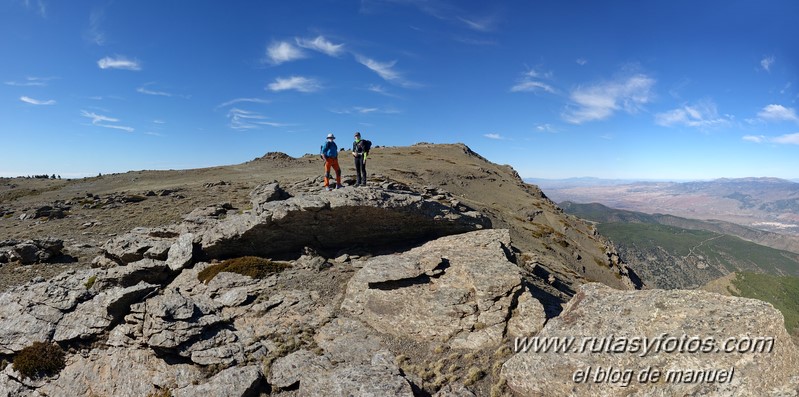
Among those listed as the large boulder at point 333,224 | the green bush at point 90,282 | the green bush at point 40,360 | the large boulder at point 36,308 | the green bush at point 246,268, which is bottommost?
the green bush at point 40,360

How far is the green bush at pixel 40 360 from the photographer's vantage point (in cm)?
1562

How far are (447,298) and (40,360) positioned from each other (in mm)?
18117

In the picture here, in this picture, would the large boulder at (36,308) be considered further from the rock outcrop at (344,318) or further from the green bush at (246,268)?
the green bush at (246,268)

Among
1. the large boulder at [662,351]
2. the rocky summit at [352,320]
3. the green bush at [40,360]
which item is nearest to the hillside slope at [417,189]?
the rocky summit at [352,320]

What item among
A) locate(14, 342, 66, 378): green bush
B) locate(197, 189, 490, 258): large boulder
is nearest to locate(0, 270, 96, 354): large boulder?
locate(14, 342, 66, 378): green bush

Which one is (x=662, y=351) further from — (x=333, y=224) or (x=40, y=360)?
(x=40, y=360)

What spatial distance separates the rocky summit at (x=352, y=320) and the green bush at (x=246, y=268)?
0.36 feet

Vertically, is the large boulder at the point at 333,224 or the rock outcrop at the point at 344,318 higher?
the large boulder at the point at 333,224

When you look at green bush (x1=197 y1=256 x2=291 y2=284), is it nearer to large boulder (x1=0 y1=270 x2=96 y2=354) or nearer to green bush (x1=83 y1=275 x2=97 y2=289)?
green bush (x1=83 y1=275 x2=97 y2=289)

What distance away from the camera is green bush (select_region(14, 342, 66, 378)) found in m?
15.6

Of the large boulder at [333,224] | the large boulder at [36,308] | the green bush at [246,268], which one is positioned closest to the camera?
the large boulder at [36,308]

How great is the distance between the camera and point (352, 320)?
16.5m

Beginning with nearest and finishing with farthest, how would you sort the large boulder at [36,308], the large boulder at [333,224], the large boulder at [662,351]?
the large boulder at [662,351] → the large boulder at [36,308] → the large boulder at [333,224]

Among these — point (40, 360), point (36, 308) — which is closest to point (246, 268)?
point (40, 360)
